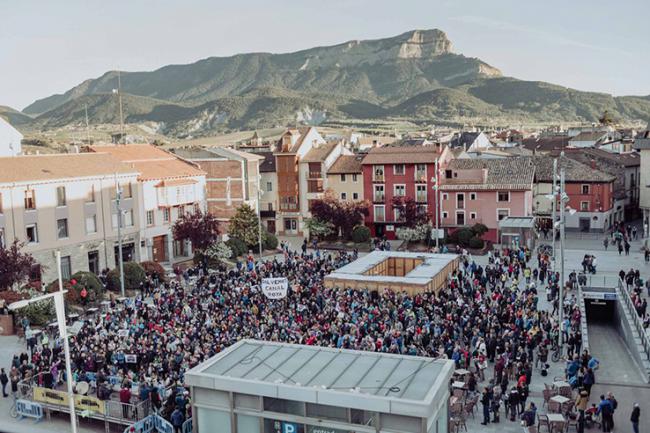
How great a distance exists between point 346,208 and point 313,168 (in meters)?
9.79

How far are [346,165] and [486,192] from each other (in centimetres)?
1462

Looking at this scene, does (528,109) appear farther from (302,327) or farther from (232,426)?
(232,426)

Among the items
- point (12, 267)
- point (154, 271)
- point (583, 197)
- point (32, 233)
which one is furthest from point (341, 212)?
point (12, 267)

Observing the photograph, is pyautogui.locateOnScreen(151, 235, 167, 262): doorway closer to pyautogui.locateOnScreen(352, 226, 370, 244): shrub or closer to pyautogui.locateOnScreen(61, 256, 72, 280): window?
pyautogui.locateOnScreen(61, 256, 72, 280): window

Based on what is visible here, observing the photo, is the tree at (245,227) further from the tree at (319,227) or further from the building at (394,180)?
the building at (394,180)

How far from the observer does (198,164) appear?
6253 centimetres

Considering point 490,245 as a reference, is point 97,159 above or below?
above

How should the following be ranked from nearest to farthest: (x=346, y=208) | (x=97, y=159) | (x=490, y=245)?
1. (x=97, y=159)
2. (x=490, y=245)
3. (x=346, y=208)

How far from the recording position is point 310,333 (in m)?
26.7

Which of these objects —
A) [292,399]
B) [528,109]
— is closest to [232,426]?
[292,399]

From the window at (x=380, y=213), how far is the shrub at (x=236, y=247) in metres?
14.1

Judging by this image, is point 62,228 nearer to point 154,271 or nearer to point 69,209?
point 69,209

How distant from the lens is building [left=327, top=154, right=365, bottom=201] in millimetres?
64062

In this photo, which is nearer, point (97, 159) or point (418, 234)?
point (97, 159)
